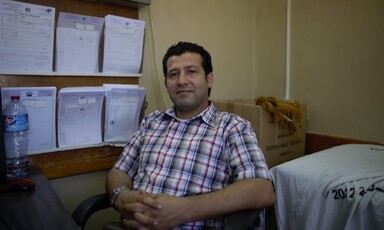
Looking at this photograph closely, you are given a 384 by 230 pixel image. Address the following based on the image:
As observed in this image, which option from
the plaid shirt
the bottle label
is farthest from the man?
the bottle label

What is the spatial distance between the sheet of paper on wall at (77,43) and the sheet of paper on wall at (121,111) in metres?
0.16

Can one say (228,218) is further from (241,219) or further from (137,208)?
(137,208)

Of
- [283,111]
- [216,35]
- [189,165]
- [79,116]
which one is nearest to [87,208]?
[189,165]

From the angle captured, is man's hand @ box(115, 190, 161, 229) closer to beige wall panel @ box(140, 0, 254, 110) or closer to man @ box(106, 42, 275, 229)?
man @ box(106, 42, 275, 229)

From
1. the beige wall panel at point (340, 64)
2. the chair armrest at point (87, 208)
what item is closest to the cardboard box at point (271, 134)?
the beige wall panel at point (340, 64)

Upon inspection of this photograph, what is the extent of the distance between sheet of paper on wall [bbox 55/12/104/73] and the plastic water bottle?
0.84ft

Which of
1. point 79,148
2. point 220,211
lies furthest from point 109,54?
point 220,211

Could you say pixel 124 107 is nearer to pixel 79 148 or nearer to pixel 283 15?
pixel 79 148

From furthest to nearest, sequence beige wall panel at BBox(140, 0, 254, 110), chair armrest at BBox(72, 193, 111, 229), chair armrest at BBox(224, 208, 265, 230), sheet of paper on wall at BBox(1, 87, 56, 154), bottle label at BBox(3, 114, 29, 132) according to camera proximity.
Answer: beige wall panel at BBox(140, 0, 254, 110), sheet of paper on wall at BBox(1, 87, 56, 154), bottle label at BBox(3, 114, 29, 132), chair armrest at BBox(72, 193, 111, 229), chair armrest at BBox(224, 208, 265, 230)

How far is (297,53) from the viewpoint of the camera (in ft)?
5.95

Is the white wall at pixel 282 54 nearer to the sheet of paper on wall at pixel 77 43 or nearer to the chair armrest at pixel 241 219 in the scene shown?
the sheet of paper on wall at pixel 77 43

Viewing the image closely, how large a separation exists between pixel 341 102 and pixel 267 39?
70 cm

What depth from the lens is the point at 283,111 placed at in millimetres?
1502

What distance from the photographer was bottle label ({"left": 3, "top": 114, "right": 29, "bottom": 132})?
3.49 feet
